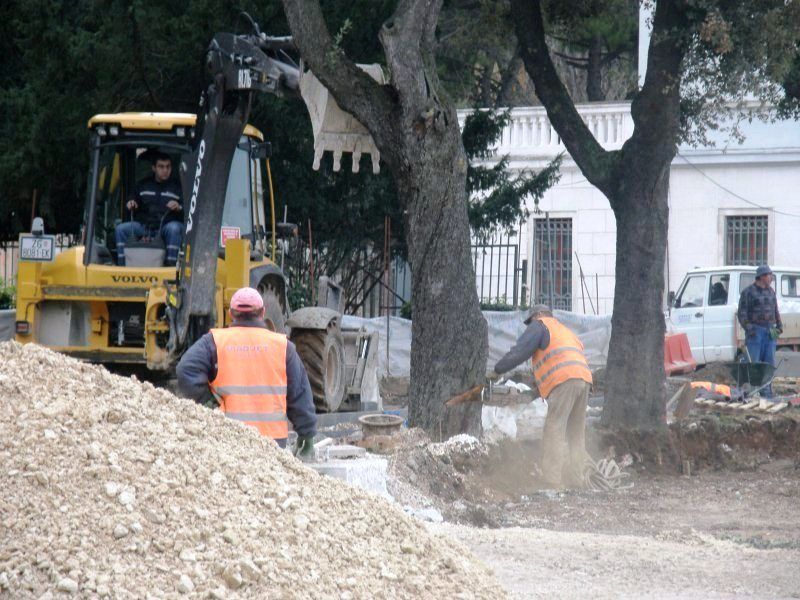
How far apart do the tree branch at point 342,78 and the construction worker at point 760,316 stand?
8.88 m

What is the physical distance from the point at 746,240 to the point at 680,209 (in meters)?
1.54

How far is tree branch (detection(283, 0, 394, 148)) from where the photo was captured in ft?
38.4

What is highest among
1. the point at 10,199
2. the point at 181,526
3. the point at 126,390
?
the point at 10,199

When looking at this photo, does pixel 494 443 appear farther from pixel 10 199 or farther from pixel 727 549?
pixel 10 199

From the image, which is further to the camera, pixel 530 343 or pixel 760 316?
pixel 760 316

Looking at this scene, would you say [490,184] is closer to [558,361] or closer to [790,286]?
[790,286]

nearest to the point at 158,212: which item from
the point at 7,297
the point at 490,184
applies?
the point at 490,184

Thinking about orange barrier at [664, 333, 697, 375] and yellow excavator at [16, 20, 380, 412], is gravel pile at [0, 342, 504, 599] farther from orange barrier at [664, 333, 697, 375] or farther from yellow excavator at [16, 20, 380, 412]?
orange barrier at [664, 333, 697, 375]

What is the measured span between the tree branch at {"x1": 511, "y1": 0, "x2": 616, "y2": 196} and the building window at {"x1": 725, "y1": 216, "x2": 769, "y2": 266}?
45.7 feet

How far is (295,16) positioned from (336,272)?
35.4ft

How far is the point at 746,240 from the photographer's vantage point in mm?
27234

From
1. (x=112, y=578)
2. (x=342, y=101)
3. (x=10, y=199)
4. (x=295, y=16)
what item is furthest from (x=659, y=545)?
(x=10, y=199)

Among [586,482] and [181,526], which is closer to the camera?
[181,526]

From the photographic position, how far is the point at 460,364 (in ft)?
38.8
